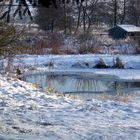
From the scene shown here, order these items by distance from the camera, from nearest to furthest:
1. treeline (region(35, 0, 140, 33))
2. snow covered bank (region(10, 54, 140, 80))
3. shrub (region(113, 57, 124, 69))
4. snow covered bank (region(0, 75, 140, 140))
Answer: snow covered bank (region(0, 75, 140, 140)), snow covered bank (region(10, 54, 140, 80)), shrub (region(113, 57, 124, 69)), treeline (region(35, 0, 140, 33))

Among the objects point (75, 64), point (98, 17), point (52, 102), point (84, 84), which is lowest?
point (84, 84)

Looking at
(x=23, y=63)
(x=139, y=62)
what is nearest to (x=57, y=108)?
(x=23, y=63)

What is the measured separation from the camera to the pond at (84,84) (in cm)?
1563

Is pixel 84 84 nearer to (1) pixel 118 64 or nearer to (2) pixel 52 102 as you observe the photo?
(1) pixel 118 64

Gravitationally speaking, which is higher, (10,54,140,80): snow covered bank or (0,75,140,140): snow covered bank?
(0,75,140,140): snow covered bank

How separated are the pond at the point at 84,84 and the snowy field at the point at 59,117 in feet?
7.77

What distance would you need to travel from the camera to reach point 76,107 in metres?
10.6

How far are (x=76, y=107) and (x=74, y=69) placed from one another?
45.2 feet

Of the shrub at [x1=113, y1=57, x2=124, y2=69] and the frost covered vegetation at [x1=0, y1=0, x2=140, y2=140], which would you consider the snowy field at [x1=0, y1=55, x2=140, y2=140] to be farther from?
the shrub at [x1=113, y1=57, x2=124, y2=69]

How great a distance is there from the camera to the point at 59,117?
30.6 ft

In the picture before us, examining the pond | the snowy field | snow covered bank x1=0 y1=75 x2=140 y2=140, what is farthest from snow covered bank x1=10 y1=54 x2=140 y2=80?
snow covered bank x1=0 y1=75 x2=140 y2=140

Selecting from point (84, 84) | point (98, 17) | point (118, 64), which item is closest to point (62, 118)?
point (84, 84)

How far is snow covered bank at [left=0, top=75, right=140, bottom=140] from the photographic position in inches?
309

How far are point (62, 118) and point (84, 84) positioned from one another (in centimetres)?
920
